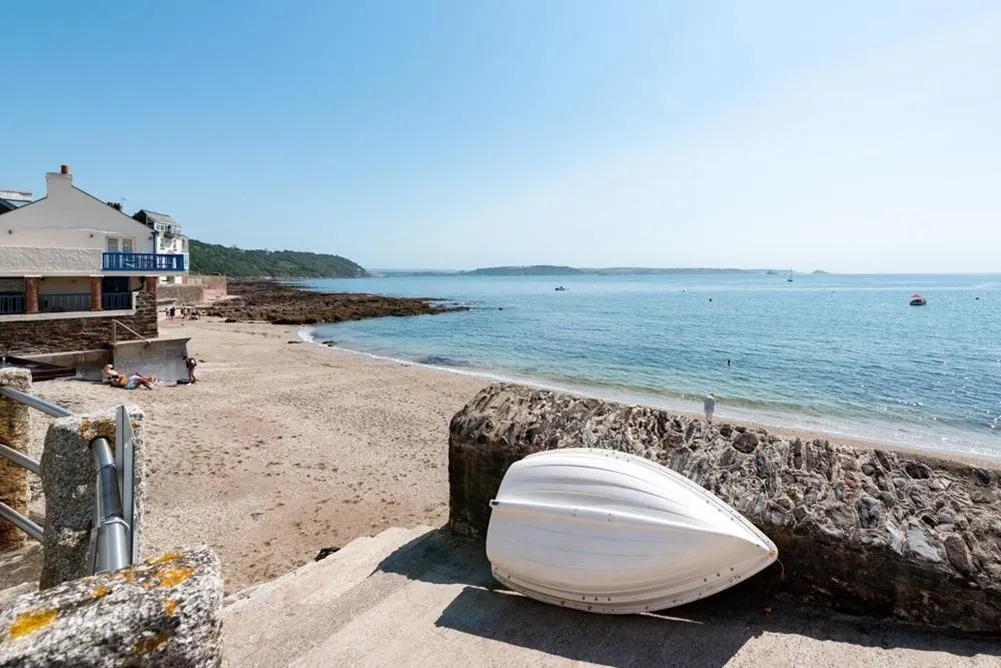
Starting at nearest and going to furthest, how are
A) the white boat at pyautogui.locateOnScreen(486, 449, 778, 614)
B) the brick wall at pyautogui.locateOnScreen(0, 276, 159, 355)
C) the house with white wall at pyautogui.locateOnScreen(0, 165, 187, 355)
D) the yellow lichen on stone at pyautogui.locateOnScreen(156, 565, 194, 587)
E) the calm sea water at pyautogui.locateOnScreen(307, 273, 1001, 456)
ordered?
the yellow lichen on stone at pyautogui.locateOnScreen(156, 565, 194, 587) → the white boat at pyautogui.locateOnScreen(486, 449, 778, 614) → the brick wall at pyautogui.locateOnScreen(0, 276, 159, 355) → the house with white wall at pyautogui.locateOnScreen(0, 165, 187, 355) → the calm sea water at pyautogui.locateOnScreen(307, 273, 1001, 456)

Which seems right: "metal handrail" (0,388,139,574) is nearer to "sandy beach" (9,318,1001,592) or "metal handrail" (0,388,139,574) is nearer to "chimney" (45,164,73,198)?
"sandy beach" (9,318,1001,592)

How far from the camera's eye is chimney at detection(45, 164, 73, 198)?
23312mm

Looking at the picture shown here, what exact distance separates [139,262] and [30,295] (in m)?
4.43

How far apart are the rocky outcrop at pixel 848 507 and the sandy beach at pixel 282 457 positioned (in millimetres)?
5593

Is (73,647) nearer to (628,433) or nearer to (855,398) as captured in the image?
(628,433)

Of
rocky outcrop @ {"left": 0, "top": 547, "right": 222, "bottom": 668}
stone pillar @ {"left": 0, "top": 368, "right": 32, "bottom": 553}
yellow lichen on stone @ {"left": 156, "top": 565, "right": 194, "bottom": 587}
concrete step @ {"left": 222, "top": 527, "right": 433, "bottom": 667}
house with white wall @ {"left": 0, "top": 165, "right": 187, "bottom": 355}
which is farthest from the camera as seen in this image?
house with white wall @ {"left": 0, "top": 165, "right": 187, "bottom": 355}

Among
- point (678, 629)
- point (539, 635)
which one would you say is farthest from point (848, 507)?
point (539, 635)

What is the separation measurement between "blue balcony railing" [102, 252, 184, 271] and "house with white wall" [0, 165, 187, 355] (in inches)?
1.4

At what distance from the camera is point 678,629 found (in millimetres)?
3660

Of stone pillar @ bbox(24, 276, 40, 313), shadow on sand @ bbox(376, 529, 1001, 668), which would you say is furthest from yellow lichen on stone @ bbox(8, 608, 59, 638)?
stone pillar @ bbox(24, 276, 40, 313)

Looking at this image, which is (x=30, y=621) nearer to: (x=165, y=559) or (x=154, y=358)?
(x=165, y=559)

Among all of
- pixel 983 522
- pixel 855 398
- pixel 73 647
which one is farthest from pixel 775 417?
pixel 73 647

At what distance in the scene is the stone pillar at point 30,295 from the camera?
64.6ft

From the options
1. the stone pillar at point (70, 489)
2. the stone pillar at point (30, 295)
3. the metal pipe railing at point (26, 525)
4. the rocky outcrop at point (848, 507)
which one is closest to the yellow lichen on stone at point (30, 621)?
the stone pillar at point (70, 489)
